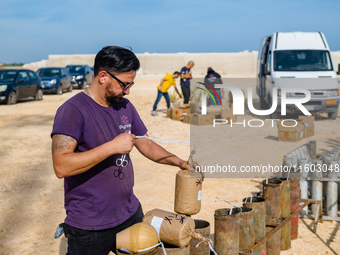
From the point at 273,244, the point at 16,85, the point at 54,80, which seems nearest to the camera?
the point at 273,244

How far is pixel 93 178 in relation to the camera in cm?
238

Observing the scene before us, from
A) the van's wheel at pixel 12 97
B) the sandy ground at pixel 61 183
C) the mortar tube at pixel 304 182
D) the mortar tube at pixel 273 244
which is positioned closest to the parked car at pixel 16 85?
the van's wheel at pixel 12 97

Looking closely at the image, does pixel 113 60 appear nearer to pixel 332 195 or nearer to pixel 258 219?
pixel 258 219

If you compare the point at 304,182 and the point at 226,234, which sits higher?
the point at 226,234

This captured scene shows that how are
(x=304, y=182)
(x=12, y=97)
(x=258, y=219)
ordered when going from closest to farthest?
1. (x=258, y=219)
2. (x=304, y=182)
3. (x=12, y=97)

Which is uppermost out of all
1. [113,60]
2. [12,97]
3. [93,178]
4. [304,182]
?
[113,60]

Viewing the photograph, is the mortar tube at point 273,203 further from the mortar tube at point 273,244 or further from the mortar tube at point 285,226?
the mortar tube at point 285,226

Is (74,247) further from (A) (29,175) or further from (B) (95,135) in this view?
(A) (29,175)

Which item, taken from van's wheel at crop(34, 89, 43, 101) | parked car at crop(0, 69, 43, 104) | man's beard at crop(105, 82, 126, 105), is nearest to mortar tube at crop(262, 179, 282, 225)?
man's beard at crop(105, 82, 126, 105)

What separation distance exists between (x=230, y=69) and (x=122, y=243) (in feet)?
171

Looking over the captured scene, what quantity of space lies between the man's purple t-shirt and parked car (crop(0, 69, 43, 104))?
615 inches

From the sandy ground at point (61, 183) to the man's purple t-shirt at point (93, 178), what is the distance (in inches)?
89.8

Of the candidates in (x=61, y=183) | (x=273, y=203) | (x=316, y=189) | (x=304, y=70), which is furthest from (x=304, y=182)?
(x=304, y=70)

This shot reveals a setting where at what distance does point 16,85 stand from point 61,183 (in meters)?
11.7
